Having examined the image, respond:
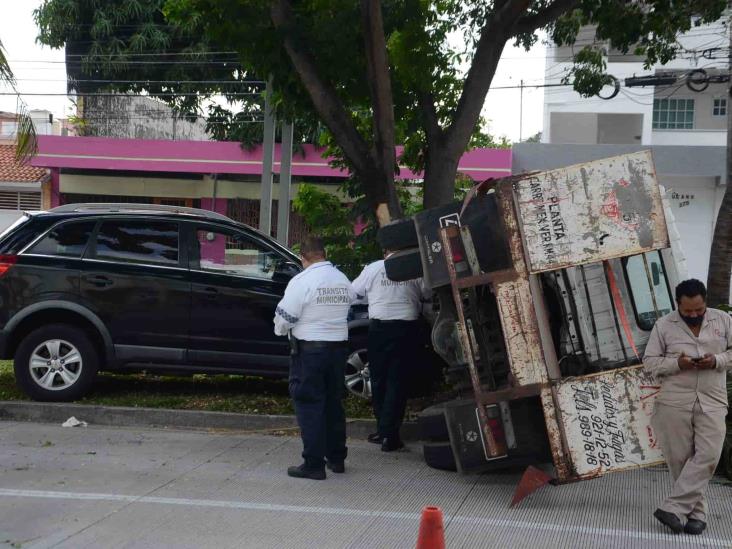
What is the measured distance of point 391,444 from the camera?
8.03 meters

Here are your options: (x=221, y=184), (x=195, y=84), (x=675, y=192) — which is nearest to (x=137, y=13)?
(x=195, y=84)

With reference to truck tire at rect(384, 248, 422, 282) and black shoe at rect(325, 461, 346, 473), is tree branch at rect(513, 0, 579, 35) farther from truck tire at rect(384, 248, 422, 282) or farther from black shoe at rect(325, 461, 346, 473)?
black shoe at rect(325, 461, 346, 473)

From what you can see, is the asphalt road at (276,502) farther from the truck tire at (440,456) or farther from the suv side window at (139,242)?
the suv side window at (139,242)

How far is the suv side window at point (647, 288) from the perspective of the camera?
6766 mm

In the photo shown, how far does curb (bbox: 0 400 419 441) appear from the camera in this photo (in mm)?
8852

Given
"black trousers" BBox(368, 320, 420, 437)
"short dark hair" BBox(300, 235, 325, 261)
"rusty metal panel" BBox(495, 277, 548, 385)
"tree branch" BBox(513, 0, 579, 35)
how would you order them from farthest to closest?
"tree branch" BBox(513, 0, 579, 35) < "black trousers" BBox(368, 320, 420, 437) < "short dark hair" BBox(300, 235, 325, 261) < "rusty metal panel" BBox(495, 277, 548, 385)

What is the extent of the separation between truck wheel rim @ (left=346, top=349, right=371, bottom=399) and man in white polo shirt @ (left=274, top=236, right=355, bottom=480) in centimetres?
212

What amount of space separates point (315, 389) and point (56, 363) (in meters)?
3.49

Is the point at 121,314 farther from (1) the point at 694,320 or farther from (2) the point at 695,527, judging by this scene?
(2) the point at 695,527

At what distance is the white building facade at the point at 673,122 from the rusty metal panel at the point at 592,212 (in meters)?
19.6

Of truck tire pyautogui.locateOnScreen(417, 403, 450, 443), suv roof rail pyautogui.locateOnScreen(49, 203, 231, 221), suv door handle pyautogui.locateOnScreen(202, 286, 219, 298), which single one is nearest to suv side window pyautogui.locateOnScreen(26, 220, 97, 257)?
suv roof rail pyautogui.locateOnScreen(49, 203, 231, 221)

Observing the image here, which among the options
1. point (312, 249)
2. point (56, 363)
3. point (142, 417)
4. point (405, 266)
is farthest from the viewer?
point (56, 363)

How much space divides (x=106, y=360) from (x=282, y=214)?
5.87m

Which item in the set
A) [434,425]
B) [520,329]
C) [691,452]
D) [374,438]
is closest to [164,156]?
[374,438]
